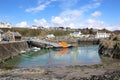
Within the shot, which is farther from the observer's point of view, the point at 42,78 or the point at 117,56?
the point at 117,56

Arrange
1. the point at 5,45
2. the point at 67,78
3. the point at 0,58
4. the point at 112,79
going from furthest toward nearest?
the point at 5,45, the point at 0,58, the point at 67,78, the point at 112,79

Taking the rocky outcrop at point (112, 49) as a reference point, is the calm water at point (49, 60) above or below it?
below

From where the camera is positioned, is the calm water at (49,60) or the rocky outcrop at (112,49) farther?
the rocky outcrop at (112,49)

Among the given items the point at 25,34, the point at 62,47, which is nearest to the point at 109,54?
the point at 62,47

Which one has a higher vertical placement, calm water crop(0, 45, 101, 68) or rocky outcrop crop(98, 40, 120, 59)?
rocky outcrop crop(98, 40, 120, 59)

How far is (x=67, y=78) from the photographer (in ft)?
102

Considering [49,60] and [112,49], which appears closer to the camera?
[49,60]

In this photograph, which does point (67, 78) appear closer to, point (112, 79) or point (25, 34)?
point (112, 79)

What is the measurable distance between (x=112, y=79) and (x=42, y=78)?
950 cm

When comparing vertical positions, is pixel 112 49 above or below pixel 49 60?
above

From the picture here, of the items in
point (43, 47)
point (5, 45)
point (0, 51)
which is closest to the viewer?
point (0, 51)

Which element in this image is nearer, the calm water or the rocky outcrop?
the calm water

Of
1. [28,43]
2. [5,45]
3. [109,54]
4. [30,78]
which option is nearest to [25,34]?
[28,43]

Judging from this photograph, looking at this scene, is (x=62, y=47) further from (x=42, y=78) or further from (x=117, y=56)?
(x=42, y=78)
